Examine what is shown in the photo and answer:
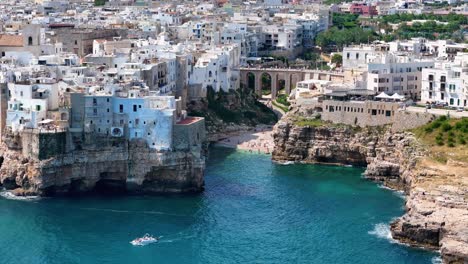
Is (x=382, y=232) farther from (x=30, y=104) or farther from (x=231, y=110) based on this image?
(x=231, y=110)

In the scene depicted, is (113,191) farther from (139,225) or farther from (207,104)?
(207,104)

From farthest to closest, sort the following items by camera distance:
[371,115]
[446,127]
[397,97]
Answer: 1. [397,97]
2. [371,115]
3. [446,127]

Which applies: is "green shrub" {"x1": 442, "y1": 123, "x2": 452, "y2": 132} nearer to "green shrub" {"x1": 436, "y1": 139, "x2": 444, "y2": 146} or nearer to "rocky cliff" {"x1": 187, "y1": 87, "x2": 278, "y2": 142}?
"green shrub" {"x1": 436, "y1": 139, "x2": 444, "y2": 146}

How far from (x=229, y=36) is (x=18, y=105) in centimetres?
4074

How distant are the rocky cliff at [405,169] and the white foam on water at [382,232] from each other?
548 mm

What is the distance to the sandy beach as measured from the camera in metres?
67.3

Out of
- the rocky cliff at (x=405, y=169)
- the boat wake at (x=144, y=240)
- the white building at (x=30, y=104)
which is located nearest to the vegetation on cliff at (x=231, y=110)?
the rocky cliff at (x=405, y=169)

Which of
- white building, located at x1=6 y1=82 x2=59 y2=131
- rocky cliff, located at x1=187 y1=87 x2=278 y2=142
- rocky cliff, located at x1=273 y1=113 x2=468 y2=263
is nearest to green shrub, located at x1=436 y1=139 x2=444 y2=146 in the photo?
rocky cliff, located at x1=273 y1=113 x2=468 y2=263

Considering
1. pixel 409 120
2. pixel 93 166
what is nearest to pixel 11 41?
pixel 93 166

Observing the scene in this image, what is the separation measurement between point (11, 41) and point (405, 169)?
31.1m

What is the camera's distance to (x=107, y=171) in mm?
52750

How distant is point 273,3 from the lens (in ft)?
515

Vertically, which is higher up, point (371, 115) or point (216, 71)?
point (216, 71)

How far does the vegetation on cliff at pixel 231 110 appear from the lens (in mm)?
71312
